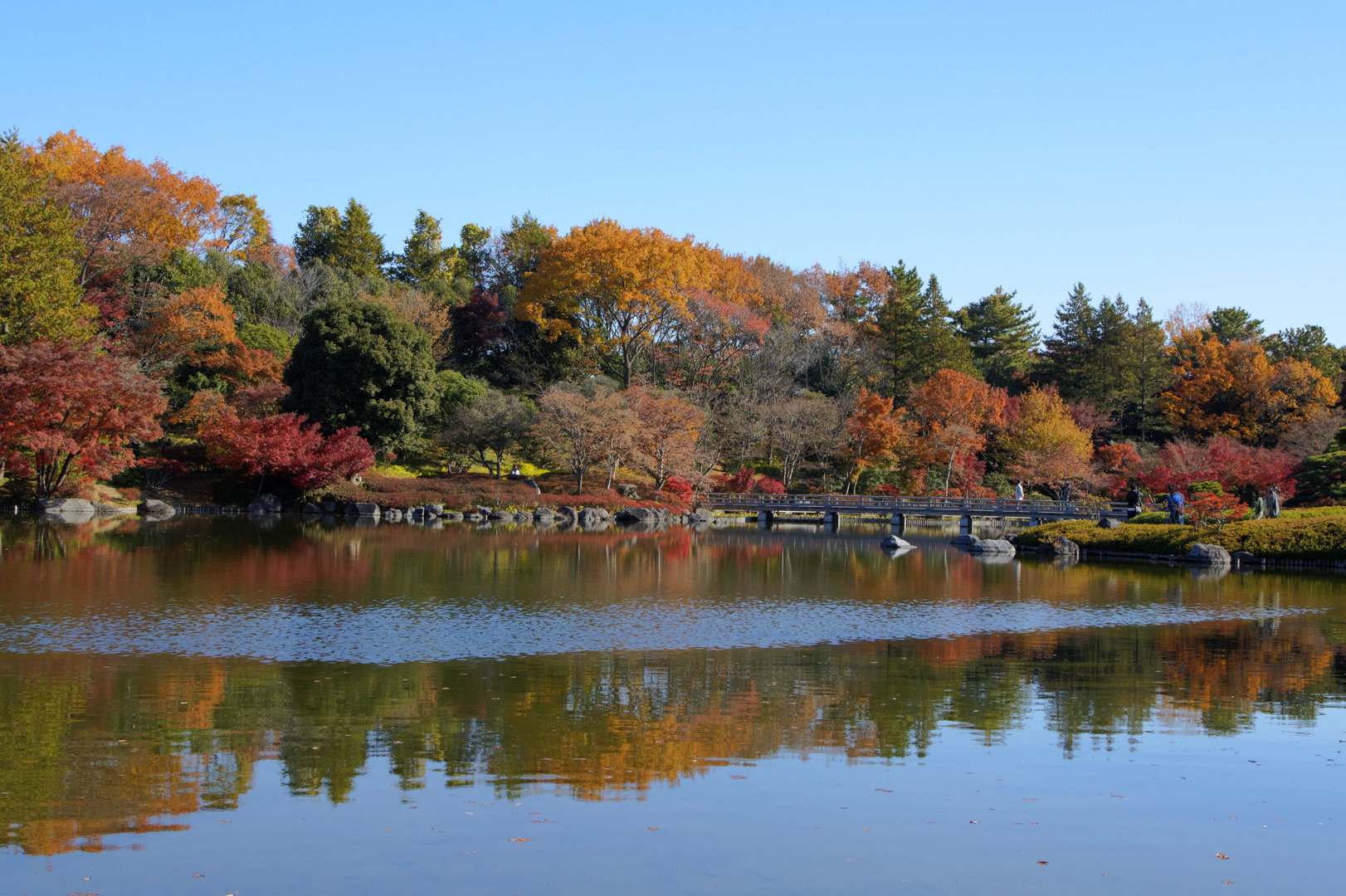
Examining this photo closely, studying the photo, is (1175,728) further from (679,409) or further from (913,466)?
(913,466)

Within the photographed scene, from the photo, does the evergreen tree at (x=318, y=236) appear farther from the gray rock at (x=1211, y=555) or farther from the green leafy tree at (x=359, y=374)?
the gray rock at (x=1211, y=555)

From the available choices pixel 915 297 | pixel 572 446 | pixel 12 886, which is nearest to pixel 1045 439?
pixel 915 297

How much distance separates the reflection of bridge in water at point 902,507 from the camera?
4531cm

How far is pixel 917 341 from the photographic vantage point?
64.5 m

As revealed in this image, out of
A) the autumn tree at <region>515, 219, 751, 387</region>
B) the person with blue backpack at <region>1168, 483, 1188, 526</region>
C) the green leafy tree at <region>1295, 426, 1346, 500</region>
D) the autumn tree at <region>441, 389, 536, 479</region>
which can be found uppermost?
the autumn tree at <region>515, 219, 751, 387</region>

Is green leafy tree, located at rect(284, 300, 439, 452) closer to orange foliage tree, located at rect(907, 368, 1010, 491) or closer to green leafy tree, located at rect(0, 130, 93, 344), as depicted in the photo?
green leafy tree, located at rect(0, 130, 93, 344)

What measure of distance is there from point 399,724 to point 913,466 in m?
51.5

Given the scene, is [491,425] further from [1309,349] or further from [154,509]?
[1309,349]

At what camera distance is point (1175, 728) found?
1062cm

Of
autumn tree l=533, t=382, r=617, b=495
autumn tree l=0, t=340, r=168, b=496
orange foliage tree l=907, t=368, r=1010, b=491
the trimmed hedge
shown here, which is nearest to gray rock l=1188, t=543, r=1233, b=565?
the trimmed hedge

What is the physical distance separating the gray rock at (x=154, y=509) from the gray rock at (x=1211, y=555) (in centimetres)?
3725

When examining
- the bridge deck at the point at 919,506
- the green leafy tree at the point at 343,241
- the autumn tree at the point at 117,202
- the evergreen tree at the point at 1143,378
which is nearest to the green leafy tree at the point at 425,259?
the green leafy tree at the point at 343,241

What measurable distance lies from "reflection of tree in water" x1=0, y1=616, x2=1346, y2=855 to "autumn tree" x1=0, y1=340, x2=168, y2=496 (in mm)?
28775

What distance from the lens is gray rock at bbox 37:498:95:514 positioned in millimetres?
38409
